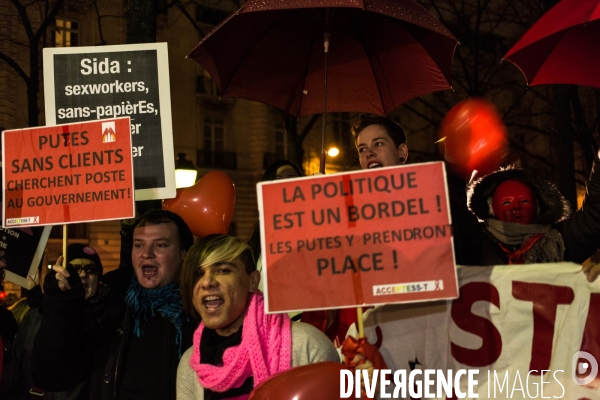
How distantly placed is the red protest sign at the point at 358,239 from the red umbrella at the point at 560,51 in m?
1.60

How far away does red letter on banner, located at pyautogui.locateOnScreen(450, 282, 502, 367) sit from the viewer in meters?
3.16

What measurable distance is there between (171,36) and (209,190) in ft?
77.9

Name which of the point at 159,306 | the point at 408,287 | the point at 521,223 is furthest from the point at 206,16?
the point at 408,287

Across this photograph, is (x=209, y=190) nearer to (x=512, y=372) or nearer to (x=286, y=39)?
(x=286, y=39)

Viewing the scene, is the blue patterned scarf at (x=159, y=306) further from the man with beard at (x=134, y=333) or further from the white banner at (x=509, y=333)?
the white banner at (x=509, y=333)

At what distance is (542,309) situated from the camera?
10.3 feet

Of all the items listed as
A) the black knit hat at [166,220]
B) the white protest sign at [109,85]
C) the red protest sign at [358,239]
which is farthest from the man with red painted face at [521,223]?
the white protest sign at [109,85]

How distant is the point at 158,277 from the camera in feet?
12.2

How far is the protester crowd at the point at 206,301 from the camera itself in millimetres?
3121

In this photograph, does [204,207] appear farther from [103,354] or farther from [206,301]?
[206,301]

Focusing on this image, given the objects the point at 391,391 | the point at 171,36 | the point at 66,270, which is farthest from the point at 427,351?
the point at 171,36

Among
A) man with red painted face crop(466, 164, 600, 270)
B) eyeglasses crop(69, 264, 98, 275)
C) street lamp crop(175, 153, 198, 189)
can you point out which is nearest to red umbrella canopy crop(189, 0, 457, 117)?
man with red painted face crop(466, 164, 600, 270)

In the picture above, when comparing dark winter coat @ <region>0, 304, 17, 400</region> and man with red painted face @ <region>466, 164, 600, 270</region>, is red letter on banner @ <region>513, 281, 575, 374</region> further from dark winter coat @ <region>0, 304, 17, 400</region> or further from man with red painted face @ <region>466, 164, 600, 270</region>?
dark winter coat @ <region>0, 304, 17, 400</region>

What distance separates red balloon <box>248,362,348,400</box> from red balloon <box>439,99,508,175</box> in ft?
10.0
